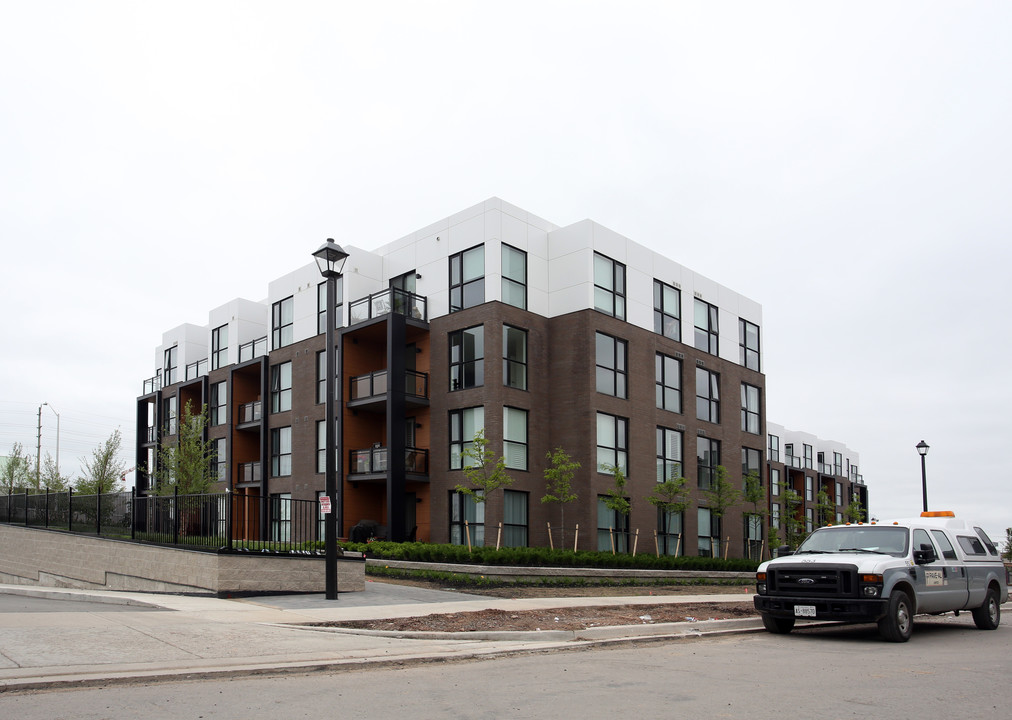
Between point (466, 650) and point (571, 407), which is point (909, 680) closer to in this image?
point (466, 650)

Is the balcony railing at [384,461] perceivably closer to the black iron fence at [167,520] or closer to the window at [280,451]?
the window at [280,451]

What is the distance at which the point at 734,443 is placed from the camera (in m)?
39.4

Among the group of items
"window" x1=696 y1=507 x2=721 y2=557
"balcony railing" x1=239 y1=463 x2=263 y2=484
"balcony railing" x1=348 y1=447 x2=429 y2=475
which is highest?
"balcony railing" x1=348 y1=447 x2=429 y2=475

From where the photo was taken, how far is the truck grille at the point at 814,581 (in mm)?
12797

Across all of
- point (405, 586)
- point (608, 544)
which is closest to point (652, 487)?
→ point (608, 544)

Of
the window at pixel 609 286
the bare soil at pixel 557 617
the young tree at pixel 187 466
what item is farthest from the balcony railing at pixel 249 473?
the bare soil at pixel 557 617

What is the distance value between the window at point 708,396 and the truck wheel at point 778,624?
2362 cm

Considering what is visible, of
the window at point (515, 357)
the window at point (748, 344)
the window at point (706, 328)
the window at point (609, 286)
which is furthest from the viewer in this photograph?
the window at point (748, 344)

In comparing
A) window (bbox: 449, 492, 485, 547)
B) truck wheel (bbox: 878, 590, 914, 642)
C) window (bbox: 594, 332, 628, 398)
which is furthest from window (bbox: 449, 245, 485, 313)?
truck wheel (bbox: 878, 590, 914, 642)

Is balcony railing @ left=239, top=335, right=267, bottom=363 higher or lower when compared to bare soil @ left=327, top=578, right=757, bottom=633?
higher

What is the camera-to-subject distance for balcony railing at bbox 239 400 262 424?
39875 mm

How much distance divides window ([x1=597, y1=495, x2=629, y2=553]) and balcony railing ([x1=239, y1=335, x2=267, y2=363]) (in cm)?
1840

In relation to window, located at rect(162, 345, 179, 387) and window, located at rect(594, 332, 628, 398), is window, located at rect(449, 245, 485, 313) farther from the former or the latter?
window, located at rect(162, 345, 179, 387)

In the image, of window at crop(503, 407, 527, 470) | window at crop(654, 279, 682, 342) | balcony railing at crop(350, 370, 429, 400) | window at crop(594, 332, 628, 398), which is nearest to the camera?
window at crop(503, 407, 527, 470)
